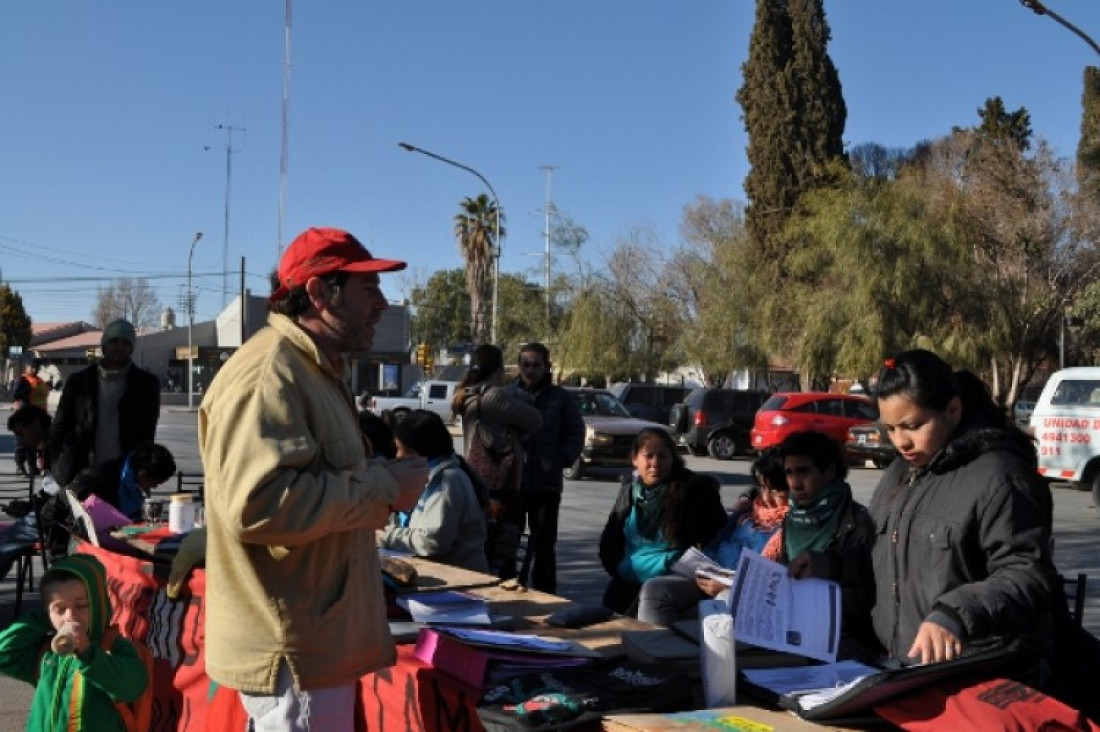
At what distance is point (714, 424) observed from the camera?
28000 mm

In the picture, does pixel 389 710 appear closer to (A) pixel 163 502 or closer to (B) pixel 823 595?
(B) pixel 823 595

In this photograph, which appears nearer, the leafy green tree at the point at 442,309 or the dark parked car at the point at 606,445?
the dark parked car at the point at 606,445

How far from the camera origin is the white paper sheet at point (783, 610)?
3.47 meters

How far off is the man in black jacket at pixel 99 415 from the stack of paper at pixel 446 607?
3.95 m

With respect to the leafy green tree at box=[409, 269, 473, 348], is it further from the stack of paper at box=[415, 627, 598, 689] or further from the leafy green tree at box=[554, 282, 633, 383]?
the stack of paper at box=[415, 627, 598, 689]

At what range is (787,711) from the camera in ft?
9.80

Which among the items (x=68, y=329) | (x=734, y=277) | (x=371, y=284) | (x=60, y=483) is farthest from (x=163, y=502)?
(x=68, y=329)

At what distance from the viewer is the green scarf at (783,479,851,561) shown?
5.11 metres

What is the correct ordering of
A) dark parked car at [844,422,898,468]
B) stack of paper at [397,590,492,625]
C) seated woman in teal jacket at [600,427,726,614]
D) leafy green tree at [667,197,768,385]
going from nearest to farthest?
stack of paper at [397,590,492,625] → seated woman in teal jacket at [600,427,726,614] → dark parked car at [844,422,898,468] → leafy green tree at [667,197,768,385]

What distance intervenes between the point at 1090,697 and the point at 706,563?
2092mm

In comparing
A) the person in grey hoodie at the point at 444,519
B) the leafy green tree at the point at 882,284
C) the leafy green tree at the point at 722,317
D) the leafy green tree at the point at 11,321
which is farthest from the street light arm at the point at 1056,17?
the leafy green tree at the point at 11,321

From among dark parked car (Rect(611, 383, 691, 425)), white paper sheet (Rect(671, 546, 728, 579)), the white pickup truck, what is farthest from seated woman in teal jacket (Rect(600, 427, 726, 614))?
the white pickup truck

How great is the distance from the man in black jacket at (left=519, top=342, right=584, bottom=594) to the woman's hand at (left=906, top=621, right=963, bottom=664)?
4.88 meters

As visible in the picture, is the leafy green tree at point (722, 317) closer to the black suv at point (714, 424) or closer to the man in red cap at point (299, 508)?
the black suv at point (714, 424)
